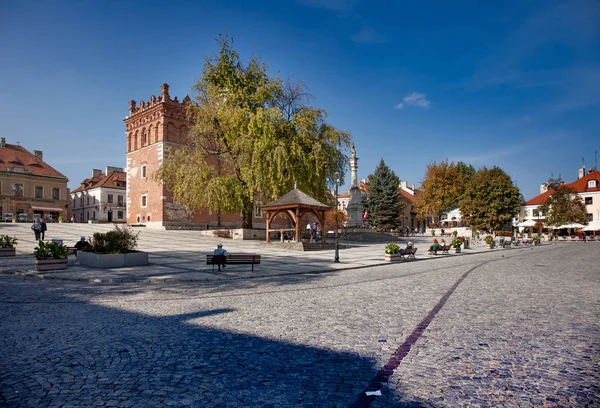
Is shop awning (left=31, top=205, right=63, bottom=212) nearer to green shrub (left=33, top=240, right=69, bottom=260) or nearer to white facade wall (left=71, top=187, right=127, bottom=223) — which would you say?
white facade wall (left=71, top=187, right=127, bottom=223)

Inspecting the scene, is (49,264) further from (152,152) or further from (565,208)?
(565,208)

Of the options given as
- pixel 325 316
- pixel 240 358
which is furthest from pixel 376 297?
pixel 240 358

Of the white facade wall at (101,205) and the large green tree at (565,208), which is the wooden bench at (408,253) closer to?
the large green tree at (565,208)

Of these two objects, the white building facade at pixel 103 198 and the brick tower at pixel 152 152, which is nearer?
the brick tower at pixel 152 152

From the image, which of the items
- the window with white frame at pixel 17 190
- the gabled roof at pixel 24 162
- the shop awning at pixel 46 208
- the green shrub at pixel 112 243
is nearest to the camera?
the green shrub at pixel 112 243

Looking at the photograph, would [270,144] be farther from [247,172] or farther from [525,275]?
[525,275]

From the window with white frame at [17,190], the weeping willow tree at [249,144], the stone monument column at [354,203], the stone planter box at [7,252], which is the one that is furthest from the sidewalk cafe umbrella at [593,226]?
the window with white frame at [17,190]

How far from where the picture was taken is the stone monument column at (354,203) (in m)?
45.1

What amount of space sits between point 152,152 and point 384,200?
111 ft

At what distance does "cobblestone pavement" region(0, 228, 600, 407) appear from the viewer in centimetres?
375

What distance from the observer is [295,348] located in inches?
205

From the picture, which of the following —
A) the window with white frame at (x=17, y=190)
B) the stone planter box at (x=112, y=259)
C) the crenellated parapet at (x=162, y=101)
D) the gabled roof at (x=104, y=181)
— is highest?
the crenellated parapet at (x=162, y=101)

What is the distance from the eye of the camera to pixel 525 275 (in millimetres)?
13570

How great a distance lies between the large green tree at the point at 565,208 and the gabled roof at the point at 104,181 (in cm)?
6752
